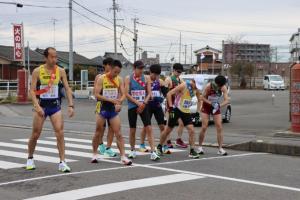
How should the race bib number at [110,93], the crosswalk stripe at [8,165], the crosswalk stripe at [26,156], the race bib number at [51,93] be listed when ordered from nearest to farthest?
the race bib number at [51,93] → the crosswalk stripe at [8,165] → the race bib number at [110,93] → the crosswalk stripe at [26,156]

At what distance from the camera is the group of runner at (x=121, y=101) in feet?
26.9

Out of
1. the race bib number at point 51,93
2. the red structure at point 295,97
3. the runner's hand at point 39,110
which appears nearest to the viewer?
the runner's hand at point 39,110

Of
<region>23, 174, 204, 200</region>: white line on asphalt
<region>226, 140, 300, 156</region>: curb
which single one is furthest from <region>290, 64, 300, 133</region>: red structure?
<region>23, 174, 204, 200</region>: white line on asphalt

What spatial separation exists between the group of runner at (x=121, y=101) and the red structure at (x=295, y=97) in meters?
3.36

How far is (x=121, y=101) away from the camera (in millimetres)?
9016

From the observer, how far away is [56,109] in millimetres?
Answer: 8289

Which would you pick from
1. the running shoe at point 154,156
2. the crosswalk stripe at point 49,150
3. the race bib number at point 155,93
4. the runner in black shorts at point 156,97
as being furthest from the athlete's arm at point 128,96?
the crosswalk stripe at point 49,150

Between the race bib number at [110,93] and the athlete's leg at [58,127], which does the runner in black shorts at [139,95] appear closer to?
the race bib number at [110,93]

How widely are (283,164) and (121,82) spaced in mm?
3355

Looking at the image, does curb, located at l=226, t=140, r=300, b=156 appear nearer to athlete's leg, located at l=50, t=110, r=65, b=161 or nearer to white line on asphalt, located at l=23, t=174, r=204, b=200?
white line on asphalt, located at l=23, t=174, r=204, b=200

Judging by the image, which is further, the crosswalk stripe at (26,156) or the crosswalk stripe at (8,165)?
the crosswalk stripe at (26,156)

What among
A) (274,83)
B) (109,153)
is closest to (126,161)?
(109,153)

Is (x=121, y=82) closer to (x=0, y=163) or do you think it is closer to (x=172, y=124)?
(x=172, y=124)

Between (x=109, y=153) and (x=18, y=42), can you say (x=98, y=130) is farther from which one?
(x=18, y=42)
